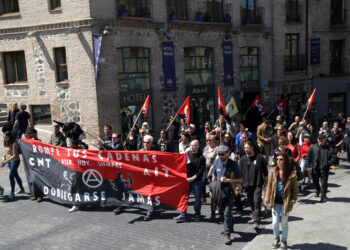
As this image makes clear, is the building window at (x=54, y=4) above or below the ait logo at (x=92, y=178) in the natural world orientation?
above

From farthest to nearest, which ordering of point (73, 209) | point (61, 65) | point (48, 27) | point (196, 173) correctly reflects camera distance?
point (61, 65) → point (48, 27) → point (73, 209) → point (196, 173)

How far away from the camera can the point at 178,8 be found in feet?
59.9

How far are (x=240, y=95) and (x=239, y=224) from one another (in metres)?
14.0

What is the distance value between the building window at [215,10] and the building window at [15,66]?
31.6 feet

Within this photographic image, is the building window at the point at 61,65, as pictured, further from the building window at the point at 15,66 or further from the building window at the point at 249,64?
the building window at the point at 249,64

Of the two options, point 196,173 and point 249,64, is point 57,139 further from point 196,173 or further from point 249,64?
point 249,64

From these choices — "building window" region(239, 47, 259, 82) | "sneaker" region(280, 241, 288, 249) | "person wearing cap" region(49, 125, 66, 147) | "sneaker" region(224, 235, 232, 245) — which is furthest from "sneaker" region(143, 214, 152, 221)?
"building window" region(239, 47, 259, 82)

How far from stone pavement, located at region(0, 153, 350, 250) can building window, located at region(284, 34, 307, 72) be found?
15.9m

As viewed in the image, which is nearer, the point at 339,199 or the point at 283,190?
the point at 283,190

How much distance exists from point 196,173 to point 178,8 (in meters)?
12.5

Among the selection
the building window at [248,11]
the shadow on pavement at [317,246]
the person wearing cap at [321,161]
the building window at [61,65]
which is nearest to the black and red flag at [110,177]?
the shadow on pavement at [317,246]

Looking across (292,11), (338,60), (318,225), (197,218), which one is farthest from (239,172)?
(338,60)

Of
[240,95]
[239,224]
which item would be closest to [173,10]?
[240,95]

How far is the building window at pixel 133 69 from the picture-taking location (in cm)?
1631
